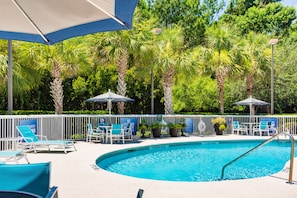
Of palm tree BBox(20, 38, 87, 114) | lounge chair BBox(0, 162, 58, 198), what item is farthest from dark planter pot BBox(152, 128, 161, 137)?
lounge chair BBox(0, 162, 58, 198)

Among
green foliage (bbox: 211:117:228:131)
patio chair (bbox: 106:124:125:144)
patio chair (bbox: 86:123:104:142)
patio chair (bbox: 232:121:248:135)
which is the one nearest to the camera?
patio chair (bbox: 106:124:125:144)

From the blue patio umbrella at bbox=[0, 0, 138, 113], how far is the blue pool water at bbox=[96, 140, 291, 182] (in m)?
5.74

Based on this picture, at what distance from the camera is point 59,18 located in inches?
134

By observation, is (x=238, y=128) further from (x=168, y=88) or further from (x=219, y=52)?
(x=219, y=52)

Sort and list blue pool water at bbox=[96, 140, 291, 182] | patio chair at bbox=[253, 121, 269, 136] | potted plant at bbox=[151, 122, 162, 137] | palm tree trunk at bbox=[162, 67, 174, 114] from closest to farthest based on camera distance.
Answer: blue pool water at bbox=[96, 140, 291, 182] → potted plant at bbox=[151, 122, 162, 137] → patio chair at bbox=[253, 121, 269, 136] → palm tree trunk at bbox=[162, 67, 174, 114]

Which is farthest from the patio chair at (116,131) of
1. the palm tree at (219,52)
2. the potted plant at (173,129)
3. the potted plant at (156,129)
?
the palm tree at (219,52)

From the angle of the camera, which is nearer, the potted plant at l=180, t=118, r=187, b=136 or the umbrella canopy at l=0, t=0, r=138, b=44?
the umbrella canopy at l=0, t=0, r=138, b=44

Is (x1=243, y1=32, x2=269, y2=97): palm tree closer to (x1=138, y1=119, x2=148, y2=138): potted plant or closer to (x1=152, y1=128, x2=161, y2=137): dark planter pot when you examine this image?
(x1=152, y1=128, x2=161, y2=137): dark planter pot

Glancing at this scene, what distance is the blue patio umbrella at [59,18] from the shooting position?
9.85 ft

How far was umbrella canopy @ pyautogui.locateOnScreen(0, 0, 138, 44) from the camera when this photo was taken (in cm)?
300

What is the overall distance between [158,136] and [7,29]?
509 inches

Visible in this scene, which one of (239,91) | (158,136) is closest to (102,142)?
(158,136)

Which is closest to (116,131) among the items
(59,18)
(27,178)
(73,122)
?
(73,122)

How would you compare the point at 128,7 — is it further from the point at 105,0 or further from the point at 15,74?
the point at 15,74
